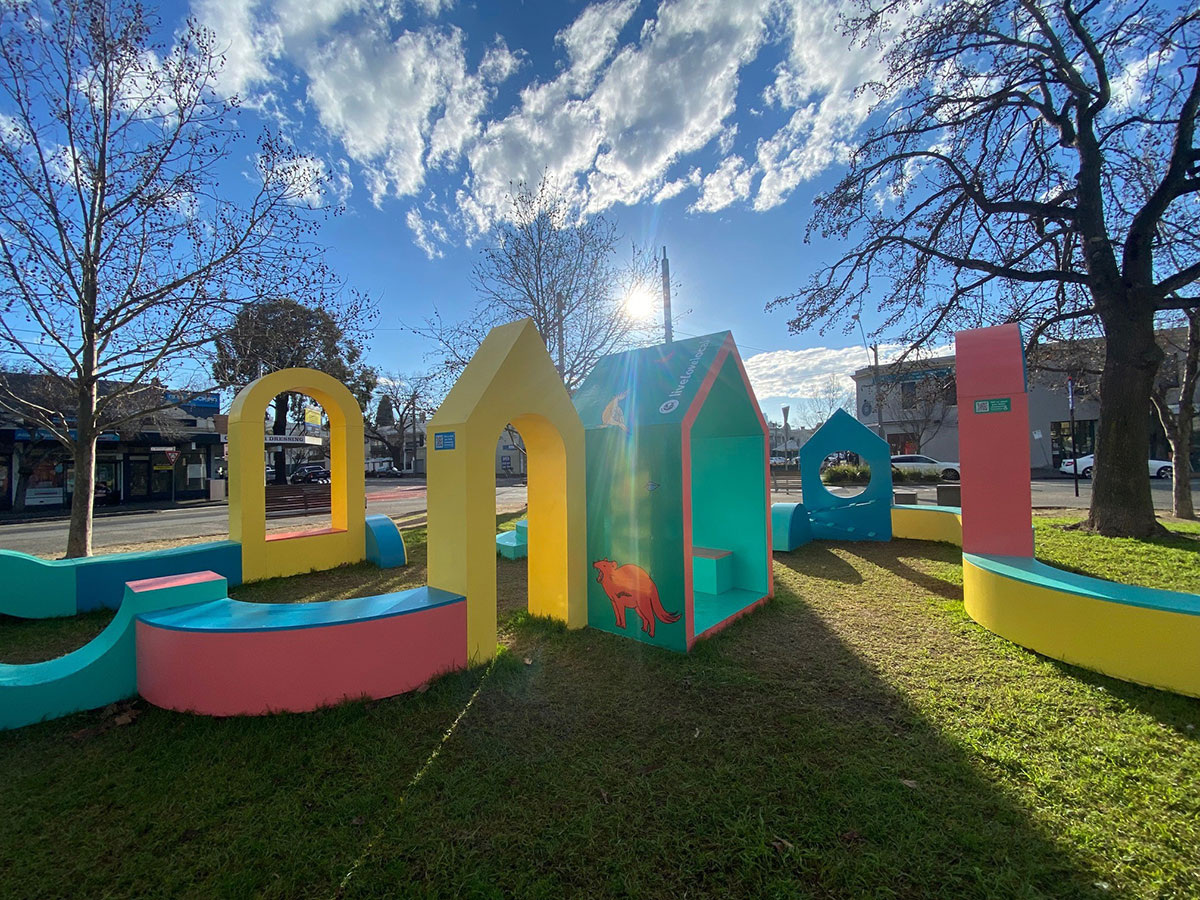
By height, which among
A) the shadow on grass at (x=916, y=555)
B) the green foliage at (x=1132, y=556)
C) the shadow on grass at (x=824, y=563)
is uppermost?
the green foliage at (x=1132, y=556)

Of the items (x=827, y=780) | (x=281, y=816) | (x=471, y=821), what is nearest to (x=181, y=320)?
(x=281, y=816)

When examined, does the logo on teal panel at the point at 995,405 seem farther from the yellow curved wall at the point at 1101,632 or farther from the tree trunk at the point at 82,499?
the tree trunk at the point at 82,499

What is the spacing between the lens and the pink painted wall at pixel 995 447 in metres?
5.78

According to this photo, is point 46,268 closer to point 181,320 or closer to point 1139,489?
point 181,320

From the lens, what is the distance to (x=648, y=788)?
9.40 ft

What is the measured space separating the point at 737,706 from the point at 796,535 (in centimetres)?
693

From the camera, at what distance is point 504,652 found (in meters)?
4.72

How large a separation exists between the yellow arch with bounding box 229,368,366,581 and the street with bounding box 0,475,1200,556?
5.96 metres

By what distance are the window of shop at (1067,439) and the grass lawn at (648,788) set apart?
3717cm

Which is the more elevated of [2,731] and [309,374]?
[309,374]

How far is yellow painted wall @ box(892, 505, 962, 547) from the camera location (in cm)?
954

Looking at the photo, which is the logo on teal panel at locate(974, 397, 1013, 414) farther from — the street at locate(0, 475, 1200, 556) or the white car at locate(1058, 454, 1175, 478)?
the white car at locate(1058, 454, 1175, 478)

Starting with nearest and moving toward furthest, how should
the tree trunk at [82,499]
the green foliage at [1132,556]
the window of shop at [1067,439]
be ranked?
the green foliage at [1132,556] → the tree trunk at [82,499] → the window of shop at [1067,439]

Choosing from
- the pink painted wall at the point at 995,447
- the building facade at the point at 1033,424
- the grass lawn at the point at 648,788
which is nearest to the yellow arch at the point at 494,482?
the grass lawn at the point at 648,788
